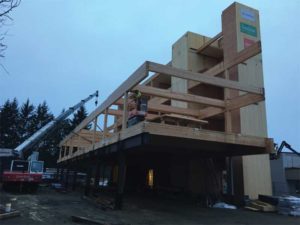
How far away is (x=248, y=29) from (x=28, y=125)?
5412 cm

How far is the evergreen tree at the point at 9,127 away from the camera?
196 feet

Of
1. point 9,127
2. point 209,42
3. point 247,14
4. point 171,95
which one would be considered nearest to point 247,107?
point 209,42

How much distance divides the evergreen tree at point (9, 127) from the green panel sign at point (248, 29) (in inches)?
1977

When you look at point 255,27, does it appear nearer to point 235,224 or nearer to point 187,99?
point 187,99

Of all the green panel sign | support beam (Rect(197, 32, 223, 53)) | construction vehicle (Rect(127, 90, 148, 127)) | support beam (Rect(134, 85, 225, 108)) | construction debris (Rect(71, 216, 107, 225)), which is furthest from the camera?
support beam (Rect(197, 32, 223, 53))

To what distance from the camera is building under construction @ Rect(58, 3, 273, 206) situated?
14664 mm

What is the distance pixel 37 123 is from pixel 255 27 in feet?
177

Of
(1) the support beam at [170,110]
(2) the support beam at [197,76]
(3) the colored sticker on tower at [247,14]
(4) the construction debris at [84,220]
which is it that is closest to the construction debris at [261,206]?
(1) the support beam at [170,110]

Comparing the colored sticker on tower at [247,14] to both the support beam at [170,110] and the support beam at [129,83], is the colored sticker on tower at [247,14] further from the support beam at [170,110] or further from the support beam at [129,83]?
the support beam at [129,83]

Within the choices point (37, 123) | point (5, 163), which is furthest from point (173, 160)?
point (37, 123)

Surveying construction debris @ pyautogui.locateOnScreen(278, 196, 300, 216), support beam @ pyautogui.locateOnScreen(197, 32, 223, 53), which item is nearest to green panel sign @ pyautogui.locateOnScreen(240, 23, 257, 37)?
support beam @ pyautogui.locateOnScreen(197, 32, 223, 53)

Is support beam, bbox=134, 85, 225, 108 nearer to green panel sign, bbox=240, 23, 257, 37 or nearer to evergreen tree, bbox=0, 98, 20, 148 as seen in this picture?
green panel sign, bbox=240, 23, 257, 37

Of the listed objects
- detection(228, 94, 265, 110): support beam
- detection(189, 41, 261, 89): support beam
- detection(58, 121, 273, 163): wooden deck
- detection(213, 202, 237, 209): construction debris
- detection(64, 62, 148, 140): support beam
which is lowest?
detection(213, 202, 237, 209): construction debris

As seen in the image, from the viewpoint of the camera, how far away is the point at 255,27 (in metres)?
23.8
